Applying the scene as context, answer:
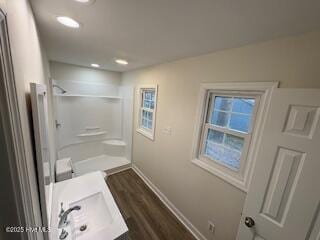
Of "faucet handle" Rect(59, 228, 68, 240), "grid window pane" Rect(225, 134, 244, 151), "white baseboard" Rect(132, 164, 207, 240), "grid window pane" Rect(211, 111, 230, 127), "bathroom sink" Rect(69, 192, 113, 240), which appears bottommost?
"white baseboard" Rect(132, 164, 207, 240)

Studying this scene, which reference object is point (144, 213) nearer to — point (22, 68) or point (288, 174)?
point (288, 174)

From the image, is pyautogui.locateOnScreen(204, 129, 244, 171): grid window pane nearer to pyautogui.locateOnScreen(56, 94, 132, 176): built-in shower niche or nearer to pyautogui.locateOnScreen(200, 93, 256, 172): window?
pyautogui.locateOnScreen(200, 93, 256, 172): window

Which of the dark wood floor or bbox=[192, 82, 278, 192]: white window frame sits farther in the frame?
the dark wood floor

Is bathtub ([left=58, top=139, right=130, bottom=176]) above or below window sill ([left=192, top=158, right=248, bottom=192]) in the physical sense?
below

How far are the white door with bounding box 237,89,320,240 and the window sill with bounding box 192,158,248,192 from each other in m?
0.25

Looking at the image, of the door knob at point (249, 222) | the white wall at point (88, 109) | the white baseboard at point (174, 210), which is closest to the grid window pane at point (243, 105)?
the door knob at point (249, 222)

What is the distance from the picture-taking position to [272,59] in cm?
114

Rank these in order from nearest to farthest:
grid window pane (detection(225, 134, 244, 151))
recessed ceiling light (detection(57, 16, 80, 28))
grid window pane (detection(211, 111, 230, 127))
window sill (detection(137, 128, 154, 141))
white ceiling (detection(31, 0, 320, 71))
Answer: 1. white ceiling (detection(31, 0, 320, 71))
2. recessed ceiling light (detection(57, 16, 80, 28))
3. grid window pane (detection(225, 134, 244, 151))
4. grid window pane (detection(211, 111, 230, 127))
5. window sill (detection(137, 128, 154, 141))

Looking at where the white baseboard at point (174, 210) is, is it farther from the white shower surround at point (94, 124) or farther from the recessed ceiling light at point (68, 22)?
the recessed ceiling light at point (68, 22)

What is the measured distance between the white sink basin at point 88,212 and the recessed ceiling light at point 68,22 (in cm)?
158

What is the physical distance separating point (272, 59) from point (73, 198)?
7.16ft

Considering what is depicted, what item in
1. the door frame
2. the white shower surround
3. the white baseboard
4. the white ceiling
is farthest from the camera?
the white shower surround

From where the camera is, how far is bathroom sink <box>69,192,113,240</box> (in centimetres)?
118

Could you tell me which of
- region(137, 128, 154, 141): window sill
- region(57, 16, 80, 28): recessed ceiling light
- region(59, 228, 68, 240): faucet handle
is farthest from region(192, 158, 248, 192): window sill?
region(57, 16, 80, 28): recessed ceiling light
